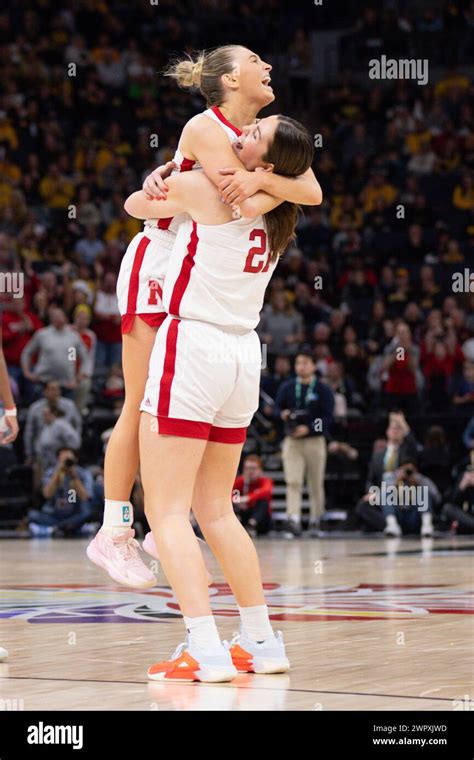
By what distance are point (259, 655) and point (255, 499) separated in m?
9.13

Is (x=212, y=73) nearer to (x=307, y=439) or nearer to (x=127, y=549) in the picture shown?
(x=127, y=549)

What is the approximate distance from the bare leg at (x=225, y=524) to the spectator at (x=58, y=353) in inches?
389

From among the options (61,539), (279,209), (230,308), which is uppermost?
(279,209)

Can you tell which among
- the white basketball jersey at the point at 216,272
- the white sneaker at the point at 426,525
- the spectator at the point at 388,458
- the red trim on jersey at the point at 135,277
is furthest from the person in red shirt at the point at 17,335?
the white basketball jersey at the point at 216,272

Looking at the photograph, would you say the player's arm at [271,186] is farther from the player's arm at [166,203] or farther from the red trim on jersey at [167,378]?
the red trim on jersey at [167,378]

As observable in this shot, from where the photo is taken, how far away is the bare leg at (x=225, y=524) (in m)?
4.83

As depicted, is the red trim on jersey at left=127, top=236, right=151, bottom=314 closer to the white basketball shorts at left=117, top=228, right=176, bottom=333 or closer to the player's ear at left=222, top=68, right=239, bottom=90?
the white basketball shorts at left=117, top=228, right=176, bottom=333

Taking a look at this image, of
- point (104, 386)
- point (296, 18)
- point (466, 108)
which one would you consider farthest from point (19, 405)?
point (296, 18)

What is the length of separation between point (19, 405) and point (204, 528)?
10.4 metres

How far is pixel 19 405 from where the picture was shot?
49.2 feet

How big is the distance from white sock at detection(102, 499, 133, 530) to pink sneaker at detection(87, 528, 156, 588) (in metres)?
0.03

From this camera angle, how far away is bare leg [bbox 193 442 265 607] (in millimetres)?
4828

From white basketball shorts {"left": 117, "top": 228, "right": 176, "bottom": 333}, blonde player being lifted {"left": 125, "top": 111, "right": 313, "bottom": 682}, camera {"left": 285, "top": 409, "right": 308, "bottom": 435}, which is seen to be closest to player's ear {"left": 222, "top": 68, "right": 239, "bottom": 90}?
blonde player being lifted {"left": 125, "top": 111, "right": 313, "bottom": 682}

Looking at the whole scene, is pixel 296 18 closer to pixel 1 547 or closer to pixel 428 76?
pixel 428 76
